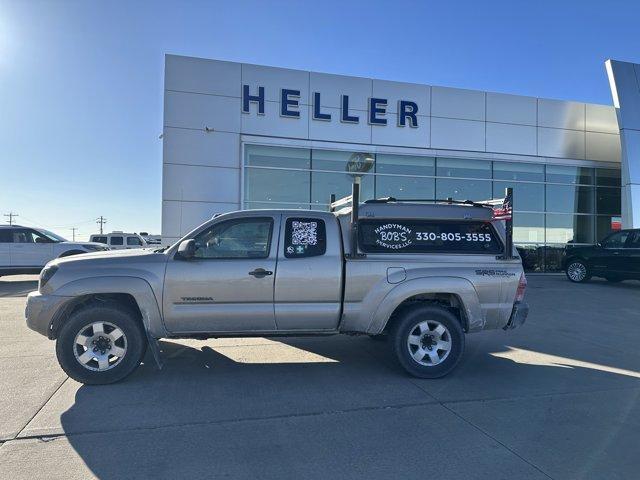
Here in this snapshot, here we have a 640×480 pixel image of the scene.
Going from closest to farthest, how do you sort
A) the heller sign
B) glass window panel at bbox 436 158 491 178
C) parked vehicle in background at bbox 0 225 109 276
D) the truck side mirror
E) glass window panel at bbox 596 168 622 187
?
1. the truck side mirror
2. parked vehicle in background at bbox 0 225 109 276
3. the heller sign
4. glass window panel at bbox 436 158 491 178
5. glass window panel at bbox 596 168 622 187

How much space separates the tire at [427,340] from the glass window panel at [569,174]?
694 inches

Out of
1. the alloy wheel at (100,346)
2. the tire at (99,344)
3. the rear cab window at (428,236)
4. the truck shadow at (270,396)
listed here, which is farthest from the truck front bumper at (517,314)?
the alloy wheel at (100,346)

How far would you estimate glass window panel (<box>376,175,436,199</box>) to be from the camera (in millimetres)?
19047

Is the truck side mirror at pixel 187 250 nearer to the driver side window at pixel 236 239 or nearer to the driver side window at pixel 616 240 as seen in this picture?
the driver side window at pixel 236 239

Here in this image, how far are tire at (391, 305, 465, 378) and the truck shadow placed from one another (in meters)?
0.16

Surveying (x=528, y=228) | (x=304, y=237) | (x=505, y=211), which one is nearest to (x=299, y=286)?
(x=304, y=237)

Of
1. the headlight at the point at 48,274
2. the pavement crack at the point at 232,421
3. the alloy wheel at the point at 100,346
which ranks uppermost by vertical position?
the headlight at the point at 48,274

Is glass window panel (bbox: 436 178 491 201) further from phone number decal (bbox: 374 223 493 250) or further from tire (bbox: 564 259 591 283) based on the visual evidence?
phone number decal (bbox: 374 223 493 250)

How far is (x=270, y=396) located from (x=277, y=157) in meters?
13.8

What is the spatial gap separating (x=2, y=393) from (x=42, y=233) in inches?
446

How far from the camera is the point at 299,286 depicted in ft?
18.0

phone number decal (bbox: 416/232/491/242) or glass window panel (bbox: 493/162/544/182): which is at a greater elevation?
glass window panel (bbox: 493/162/544/182)

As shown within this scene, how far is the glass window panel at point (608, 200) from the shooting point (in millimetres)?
21734

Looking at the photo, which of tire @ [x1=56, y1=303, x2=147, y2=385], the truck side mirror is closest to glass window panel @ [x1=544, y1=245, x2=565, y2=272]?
the truck side mirror
